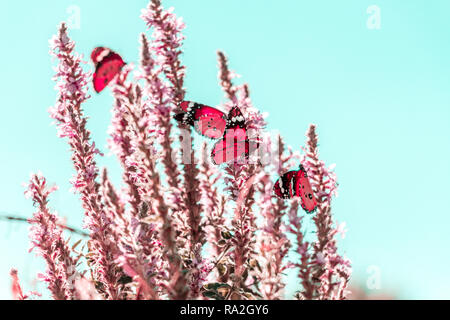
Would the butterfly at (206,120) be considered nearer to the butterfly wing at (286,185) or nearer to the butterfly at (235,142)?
the butterfly at (235,142)

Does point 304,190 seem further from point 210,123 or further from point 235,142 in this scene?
point 210,123

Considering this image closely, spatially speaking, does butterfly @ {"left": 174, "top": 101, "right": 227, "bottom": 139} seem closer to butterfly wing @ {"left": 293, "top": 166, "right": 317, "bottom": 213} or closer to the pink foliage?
the pink foliage

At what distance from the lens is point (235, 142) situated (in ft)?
9.18

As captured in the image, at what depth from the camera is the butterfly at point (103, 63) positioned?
9.06ft

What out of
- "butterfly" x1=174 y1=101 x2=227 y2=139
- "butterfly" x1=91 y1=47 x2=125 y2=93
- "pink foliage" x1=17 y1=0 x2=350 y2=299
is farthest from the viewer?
"butterfly" x1=174 y1=101 x2=227 y2=139

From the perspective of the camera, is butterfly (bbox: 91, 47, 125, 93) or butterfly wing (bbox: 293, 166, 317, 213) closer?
butterfly wing (bbox: 293, 166, 317, 213)

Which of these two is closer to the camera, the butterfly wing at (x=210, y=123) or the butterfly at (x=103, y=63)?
the butterfly at (x=103, y=63)

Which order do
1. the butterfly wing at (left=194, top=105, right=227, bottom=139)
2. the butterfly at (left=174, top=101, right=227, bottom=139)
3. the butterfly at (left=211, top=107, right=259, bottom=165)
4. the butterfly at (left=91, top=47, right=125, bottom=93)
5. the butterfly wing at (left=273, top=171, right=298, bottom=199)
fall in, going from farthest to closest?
1. the butterfly wing at (left=194, top=105, right=227, bottom=139)
2. the butterfly at (left=174, top=101, right=227, bottom=139)
3. the butterfly at (left=91, top=47, right=125, bottom=93)
4. the butterfly at (left=211, top=107, right=259, bottom=165)
5. the butterfly wing at (left=273, top=171, right=298, bottom=199)

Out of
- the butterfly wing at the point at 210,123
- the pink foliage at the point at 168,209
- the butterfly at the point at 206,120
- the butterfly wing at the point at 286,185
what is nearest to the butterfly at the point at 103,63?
the pink foliage at the point at 168,209

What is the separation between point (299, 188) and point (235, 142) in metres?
0.48

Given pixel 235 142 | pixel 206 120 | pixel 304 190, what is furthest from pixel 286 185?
pixel 206 120

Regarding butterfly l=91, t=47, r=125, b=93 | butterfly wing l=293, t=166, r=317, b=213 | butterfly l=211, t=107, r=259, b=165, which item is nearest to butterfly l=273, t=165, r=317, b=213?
butterfly wing l=293, t=166, r=317, b=213

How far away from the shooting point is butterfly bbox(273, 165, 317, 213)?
243cm
